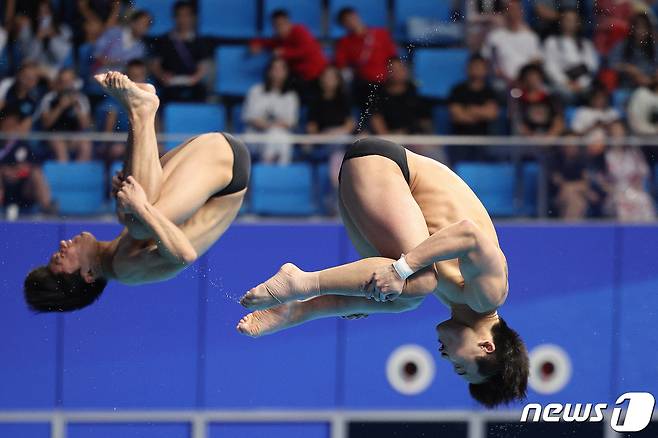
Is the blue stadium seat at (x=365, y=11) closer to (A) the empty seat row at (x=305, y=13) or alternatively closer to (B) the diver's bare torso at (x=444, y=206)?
(A) the empty seat row at (x=305, y=13)

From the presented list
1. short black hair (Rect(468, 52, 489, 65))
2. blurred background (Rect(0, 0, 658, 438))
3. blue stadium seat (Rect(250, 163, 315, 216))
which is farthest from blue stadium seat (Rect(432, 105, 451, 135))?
blue stadium seat (Rect(250, 163, 315, 216))

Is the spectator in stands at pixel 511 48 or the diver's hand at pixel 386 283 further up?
the spectator in stands at pixel 511 48

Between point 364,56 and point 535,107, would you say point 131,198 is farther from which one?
point 535,107

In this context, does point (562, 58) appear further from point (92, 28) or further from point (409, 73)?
point (92, 28)

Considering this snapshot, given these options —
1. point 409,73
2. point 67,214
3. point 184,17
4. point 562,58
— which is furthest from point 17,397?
point 562,58

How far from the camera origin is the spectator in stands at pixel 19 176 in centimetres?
833

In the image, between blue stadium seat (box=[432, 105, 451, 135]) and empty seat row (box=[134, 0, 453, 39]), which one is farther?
empty seat row (box=[134, 0, 453, 39])

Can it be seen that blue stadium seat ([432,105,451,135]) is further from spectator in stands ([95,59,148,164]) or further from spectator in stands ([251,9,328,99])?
spectator in stands ([95,59,148,164])

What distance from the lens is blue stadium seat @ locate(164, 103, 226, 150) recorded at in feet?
29.7

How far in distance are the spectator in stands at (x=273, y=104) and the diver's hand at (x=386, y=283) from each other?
2.77 m

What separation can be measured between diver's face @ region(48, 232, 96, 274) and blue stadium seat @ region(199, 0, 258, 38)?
3214 mm

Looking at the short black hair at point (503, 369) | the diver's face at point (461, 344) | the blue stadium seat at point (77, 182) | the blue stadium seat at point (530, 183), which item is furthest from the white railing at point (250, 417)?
the diver's face at point (461, 344)

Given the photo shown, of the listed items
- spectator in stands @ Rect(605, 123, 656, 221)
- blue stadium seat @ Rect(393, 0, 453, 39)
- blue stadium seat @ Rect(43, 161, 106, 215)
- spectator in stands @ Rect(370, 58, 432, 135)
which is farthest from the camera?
blue stadium seat @ Rect(393, 0, 453, 39)

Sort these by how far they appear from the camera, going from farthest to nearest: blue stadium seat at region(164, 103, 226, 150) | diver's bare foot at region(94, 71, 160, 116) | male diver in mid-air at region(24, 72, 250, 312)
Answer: blue stadium seat at region(164, 103, 226, 150)
diver's bare foot at region(94, 71, 160, 116)
male diver in mid-air at region(24, 72, 250, 312)
